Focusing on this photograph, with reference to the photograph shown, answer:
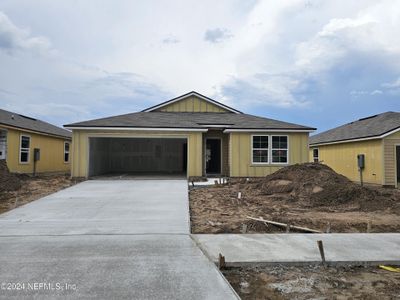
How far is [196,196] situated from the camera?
1214cm

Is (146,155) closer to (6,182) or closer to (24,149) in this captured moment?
(24,149)

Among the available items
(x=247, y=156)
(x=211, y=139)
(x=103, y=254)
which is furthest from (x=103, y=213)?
(x=211, y=139)

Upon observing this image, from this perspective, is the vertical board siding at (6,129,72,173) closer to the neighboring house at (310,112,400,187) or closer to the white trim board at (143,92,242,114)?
the white trim board at (143,92,242,114)

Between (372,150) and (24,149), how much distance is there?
19877mm

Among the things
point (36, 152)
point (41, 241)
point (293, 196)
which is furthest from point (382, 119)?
point (36, 152)

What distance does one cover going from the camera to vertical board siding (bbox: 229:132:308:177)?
55.8ft

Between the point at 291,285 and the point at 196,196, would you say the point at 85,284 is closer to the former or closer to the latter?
the point at 291,285

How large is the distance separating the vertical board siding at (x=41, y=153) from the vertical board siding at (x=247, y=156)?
12184 millimetres

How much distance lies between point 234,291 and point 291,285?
0.88m

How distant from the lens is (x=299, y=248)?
5.70m

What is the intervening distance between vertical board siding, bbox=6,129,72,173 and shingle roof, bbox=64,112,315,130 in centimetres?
437

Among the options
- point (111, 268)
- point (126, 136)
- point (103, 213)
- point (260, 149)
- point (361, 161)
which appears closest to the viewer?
point (111, 268)

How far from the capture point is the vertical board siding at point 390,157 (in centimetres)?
1642

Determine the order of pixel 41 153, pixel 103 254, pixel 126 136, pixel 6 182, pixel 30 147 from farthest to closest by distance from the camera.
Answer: pixel 41 153, pixel 30 147, pixel 126 136, pixel 6 182, pixel 103 254
